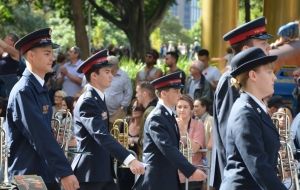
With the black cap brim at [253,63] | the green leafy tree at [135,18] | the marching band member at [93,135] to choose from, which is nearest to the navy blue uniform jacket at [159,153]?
the marching band member at [93,135]

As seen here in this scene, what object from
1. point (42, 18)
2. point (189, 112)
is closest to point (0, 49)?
point (189, 112)

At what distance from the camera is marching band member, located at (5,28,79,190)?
6.21m

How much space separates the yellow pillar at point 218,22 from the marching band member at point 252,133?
11809 mm

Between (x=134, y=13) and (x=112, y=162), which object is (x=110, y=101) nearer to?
(x=112, y=162)

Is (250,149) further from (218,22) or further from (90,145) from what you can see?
(218,22)

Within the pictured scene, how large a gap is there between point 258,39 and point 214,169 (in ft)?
3.69

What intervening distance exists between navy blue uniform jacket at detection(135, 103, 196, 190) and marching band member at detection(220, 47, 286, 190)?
2385 mm

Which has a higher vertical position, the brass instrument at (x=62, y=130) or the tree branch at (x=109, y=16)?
the tree branch at (x=109, y=16)

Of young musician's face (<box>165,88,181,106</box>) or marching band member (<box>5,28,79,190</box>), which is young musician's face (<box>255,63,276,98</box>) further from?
young musician's face (<box>165,88,181,106</box>)

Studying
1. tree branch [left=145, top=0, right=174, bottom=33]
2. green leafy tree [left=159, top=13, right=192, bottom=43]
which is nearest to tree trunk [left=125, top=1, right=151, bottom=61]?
tree branch [left=145, top=0, right=174, bottom=33]

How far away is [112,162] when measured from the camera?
7965mm

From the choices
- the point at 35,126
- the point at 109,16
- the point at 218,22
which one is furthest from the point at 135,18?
the point at 35,126

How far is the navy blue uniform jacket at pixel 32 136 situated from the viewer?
6.21m

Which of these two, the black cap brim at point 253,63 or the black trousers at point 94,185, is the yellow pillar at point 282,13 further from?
the black cap brim at point 253,63
